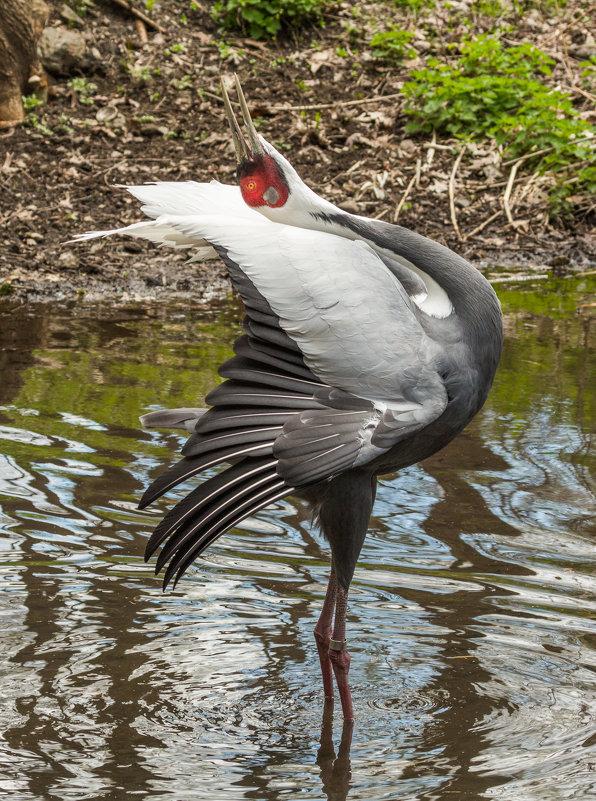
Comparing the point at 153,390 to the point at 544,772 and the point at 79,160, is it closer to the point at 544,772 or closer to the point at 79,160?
the point at 544,772

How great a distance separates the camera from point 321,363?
10.6ft

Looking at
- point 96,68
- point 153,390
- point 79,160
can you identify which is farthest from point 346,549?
point 96,68

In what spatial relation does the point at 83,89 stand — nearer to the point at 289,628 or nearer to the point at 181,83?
the point at 181,83

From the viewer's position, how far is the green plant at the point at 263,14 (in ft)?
40.0

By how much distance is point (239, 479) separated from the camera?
10.2ft

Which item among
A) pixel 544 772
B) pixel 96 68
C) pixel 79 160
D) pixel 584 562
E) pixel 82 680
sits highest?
pixel 96 68

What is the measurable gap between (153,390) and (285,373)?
289cm

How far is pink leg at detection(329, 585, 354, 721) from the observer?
3410 millimetres

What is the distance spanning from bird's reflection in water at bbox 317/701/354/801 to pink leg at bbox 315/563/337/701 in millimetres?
115

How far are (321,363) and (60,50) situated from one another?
29.4ft

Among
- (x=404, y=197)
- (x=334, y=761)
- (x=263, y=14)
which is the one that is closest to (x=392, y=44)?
(x=263, y=14)

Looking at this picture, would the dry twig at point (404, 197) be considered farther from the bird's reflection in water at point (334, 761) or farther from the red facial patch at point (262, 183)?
the bird's reflection in water at point (334, 761)

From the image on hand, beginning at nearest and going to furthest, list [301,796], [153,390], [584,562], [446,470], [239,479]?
[301,796], [239,479], [584,562], [446,470], [153,390]

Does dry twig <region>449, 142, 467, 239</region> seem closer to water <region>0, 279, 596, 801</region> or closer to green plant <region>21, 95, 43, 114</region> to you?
water <region>0, 279, 596, 801</region>
